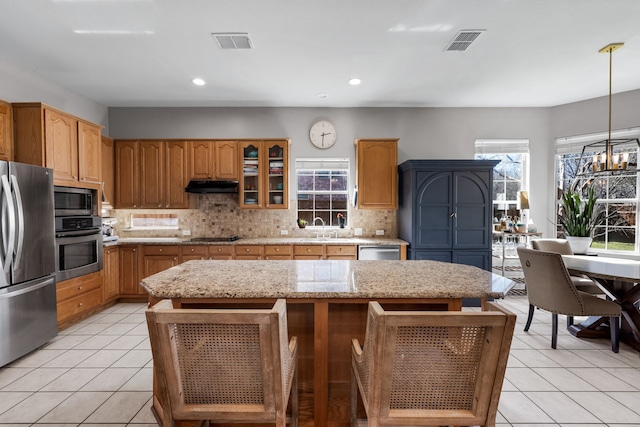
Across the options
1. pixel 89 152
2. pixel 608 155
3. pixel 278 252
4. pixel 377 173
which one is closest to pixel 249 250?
pixel 278 252

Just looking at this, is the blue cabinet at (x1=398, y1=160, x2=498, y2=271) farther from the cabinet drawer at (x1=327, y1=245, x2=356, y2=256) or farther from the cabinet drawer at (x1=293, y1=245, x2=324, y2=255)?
the cabinet drawer at (x1=293, y1=245, x2=324, y2=255)

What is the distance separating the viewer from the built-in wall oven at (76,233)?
10.3 feet

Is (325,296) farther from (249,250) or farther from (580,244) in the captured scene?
(580,244)

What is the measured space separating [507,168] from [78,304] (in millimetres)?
6331

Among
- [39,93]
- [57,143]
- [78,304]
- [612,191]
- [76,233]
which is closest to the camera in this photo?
[57,143]

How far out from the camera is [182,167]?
176 inches

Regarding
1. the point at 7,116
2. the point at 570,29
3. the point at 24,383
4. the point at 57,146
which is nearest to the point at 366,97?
the point at 570,29

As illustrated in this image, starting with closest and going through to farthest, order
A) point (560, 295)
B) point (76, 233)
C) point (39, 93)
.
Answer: point (560, 295) < point (76, 233) < point (39, 93)

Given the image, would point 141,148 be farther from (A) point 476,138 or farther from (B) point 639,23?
(B) point 639,23

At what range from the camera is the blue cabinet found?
13.4 ft

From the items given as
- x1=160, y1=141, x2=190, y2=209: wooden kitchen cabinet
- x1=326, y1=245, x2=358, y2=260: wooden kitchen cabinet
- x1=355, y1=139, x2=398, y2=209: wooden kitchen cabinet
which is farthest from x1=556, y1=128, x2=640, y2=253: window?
x1=160, y1=141, x2=190, y2=209: wooden kitchen cabinet

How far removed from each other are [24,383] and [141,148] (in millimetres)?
3208

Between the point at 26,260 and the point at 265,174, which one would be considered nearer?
the point at 26,260

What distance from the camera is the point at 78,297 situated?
3406 millimetres
